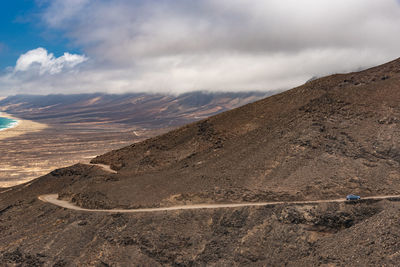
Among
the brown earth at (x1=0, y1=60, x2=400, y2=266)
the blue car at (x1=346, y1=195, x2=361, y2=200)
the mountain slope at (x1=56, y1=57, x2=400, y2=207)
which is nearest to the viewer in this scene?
the brown earth at (x1=0, y1=60, x2=400, y2=266)

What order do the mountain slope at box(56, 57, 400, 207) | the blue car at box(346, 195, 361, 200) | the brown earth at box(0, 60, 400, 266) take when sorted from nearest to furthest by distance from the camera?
the brown earth at box(0, 60, 400, 266)
the blue car at box(346, 195, 361, 200)
the mountain slope at box(56, 57, 400, 207)

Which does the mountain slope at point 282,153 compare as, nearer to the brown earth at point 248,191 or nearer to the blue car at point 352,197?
the brown earth at point 248,191

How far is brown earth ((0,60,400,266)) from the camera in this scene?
83.5 ft

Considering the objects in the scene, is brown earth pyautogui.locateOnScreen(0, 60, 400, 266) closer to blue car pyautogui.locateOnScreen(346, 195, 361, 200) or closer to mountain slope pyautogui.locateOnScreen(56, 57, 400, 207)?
mountain slope pyautogui.locateOnScreen(56, 57, 400, 207)

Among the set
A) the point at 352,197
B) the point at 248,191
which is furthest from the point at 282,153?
the point at 352,197

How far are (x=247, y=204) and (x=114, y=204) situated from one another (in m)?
13.0

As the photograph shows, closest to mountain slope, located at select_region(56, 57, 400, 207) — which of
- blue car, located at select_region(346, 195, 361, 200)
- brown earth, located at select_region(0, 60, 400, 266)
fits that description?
brown earth, located at select_region(0, 60, 400, 266)

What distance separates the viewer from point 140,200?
3331 cm

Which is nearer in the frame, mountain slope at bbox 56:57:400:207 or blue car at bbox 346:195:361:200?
blue car at bbox 346:195:361:200

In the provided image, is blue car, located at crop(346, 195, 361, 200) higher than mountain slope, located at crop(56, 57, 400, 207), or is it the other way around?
mountain slope, located at crop(56, 57, 400, 207)

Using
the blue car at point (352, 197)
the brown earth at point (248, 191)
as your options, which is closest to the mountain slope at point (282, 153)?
the brown earth at point (248, 191)

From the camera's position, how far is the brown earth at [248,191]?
25.4 metres

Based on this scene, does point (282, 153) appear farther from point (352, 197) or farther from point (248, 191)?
point (352, 197)

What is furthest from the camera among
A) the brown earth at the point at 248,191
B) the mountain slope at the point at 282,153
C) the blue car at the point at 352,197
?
the mountain slope at the point at 282,153
